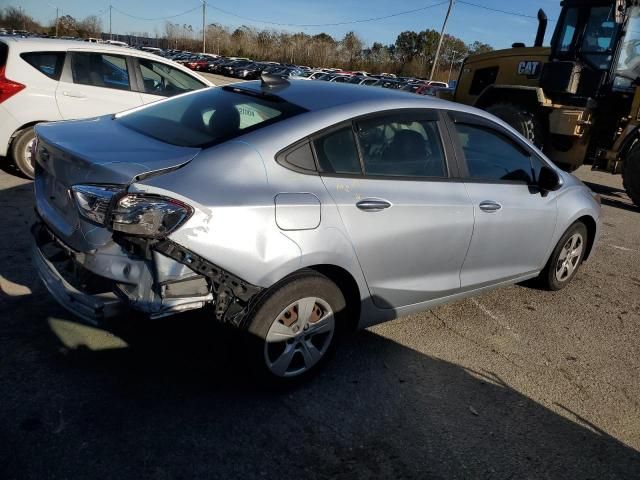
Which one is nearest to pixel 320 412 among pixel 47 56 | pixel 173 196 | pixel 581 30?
pixel 173 196

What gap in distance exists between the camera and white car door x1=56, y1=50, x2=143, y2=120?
6.29m

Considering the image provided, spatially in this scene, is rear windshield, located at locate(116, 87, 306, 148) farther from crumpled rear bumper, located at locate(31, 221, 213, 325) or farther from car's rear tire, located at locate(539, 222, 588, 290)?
car's rear tire, located at locate(539, 222, 588, 290)

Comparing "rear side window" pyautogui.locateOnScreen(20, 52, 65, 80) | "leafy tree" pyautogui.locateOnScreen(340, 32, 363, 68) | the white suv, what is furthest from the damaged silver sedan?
"leafy tree" pyautogui.locateOnScreen(340, 32, 363, 68)

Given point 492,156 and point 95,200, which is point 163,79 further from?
point 95,200

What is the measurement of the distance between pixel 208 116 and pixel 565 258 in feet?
10.8

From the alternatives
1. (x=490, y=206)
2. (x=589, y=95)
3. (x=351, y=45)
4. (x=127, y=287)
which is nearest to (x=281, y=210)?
(x=127, y=287)

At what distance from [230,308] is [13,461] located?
108 cm

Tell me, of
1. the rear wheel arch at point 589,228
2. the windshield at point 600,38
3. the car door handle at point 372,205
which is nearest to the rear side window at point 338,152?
the car door handle at point 372,205

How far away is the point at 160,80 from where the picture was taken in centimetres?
714

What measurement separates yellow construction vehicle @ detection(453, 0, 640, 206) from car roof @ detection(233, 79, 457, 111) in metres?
6.48

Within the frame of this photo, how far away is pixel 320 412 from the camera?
110 inches

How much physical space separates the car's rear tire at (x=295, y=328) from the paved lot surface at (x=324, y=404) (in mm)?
139

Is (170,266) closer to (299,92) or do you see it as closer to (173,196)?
(173,196)

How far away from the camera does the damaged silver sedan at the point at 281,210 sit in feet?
7.99
